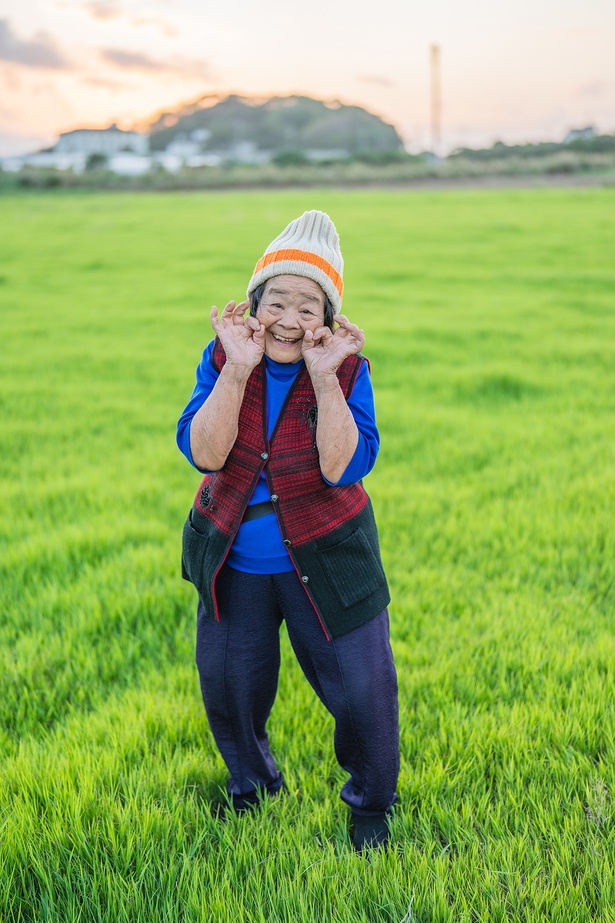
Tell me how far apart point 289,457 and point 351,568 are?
1.16 ft

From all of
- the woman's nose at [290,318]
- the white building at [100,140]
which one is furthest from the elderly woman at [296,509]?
the white building at [100,140]

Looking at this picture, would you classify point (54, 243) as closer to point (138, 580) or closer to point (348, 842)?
point (138, 580)

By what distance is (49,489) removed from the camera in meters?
4.73

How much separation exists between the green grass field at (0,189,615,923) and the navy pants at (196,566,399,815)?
9.5 inches

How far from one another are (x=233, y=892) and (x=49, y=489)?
129 inches

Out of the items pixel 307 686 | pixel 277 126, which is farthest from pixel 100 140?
pixel 307 686

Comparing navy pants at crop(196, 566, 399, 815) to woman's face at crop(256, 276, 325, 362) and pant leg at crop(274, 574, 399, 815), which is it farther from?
woman's face at crop(256, 276, 325, 362)

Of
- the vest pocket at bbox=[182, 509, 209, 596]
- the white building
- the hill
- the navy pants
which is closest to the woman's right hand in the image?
the vest pocket at bbox=[182, 509, 209, 596]

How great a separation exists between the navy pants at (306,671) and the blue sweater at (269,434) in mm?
65

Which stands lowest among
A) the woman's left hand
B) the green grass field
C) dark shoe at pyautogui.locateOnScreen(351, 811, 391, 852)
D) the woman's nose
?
dark shoe at pyautogui.locateOnScreen(351, 811, 391, 852)

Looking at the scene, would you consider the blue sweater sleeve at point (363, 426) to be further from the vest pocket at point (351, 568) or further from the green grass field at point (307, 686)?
the green grass field at point (307, 686)

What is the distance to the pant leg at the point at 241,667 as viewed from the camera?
2082mm

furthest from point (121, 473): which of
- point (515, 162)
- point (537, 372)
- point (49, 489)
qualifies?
point (515, 162)

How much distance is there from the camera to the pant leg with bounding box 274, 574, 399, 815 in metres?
2.03
